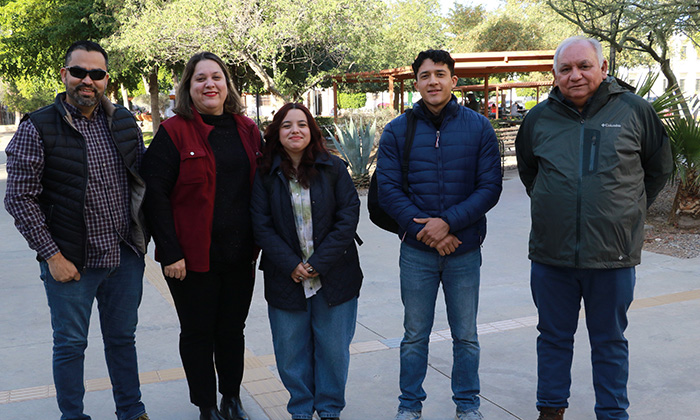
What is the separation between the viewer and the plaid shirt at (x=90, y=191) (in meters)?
2.69

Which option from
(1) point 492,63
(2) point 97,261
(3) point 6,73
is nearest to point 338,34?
(1) point 492,63

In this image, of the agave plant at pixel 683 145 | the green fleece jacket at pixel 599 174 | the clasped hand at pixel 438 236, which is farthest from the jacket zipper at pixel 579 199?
the agave plant at pixel 683 145

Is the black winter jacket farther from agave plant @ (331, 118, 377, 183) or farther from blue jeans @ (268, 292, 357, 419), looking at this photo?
agave plant @ (331, 118, 377, 183)

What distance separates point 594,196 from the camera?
9.25 ft

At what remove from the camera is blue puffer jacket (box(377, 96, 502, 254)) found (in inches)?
121

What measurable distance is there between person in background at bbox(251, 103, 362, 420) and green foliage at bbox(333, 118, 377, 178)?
802cm

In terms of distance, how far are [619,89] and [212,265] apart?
6.73 feet

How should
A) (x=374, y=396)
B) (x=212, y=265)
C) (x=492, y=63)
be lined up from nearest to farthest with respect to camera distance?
1. (x=212, y=265)
2. (x=374, y=396)
3. (x=492, y=63)

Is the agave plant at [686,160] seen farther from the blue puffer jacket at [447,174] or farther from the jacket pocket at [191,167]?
the jacket pocket at [191,167]

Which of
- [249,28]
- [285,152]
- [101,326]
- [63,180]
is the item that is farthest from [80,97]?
[249,28]

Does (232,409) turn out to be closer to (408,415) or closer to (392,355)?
(408,415)

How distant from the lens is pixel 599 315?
2949 millimetres

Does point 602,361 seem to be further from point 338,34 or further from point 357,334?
point 338,34

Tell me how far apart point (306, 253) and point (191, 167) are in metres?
0.67
